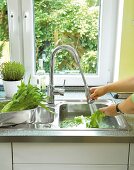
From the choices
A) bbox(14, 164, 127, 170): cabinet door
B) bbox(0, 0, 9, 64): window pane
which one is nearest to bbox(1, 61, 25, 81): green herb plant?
bbox(0, 0, 9, 64): window pane

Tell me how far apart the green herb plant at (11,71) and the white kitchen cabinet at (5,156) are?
583 mm

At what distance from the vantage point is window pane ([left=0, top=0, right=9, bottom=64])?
1.93 meters

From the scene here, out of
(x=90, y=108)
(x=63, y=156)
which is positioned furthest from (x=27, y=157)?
(x=90, y=108)

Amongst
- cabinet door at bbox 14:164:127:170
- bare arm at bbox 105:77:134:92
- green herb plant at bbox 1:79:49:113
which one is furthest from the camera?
bare arm at bbox 105:77:134:92

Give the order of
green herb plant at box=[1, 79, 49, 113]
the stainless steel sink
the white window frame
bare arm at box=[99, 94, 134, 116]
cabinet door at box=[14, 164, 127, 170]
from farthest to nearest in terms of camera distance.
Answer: the white window frame → the stainless steel sink → green herb plant at box=[1, 79, 49, 113] → cabinet door at box=[14, 164, 127, 170] → bare arm at box=[99, 94, 134, 116]

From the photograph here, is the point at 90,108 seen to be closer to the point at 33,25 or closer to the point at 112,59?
the point at 112,59

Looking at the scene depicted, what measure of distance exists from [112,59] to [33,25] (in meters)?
0.62

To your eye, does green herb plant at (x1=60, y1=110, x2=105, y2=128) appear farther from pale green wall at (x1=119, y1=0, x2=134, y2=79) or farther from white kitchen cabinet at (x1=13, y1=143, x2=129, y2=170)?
pale green wall at (x1=119, y1=0, x2=134, y2=79)

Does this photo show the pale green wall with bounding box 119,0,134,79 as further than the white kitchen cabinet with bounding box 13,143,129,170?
Yes

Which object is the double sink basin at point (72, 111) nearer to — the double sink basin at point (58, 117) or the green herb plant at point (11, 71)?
the double sink basin at point (58, 117)

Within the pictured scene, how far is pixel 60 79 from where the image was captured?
6.65ft

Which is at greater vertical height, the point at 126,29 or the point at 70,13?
the point at 70,13

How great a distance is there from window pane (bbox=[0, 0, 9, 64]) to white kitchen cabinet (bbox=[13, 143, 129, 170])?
0.87 m

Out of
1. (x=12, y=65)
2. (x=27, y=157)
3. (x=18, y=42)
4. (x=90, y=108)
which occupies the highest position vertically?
(x=18, y=42)
